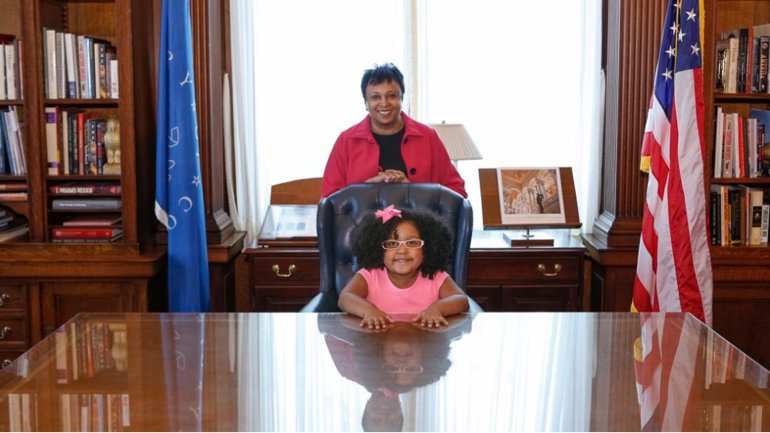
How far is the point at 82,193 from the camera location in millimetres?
3926

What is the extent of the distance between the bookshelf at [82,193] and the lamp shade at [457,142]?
132 cm

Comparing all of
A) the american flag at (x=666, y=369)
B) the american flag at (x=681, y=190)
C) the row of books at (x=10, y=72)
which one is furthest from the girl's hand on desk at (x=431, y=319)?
the row of books at (x=10, y=72)

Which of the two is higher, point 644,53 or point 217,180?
point 644,53

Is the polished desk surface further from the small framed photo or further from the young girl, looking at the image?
the small framed photo

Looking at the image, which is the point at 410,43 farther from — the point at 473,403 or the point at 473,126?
the point at 473,403

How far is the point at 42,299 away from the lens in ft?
12.8

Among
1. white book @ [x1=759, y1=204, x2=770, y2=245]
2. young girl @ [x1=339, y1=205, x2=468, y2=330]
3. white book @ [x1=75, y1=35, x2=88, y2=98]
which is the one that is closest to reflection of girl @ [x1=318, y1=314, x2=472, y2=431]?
young girl @ [x1=339, y1=205, x2=468, y2=330]

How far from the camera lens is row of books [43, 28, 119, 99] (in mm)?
3830

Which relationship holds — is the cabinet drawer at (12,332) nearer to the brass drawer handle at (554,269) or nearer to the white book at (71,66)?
the white book at (71,66)

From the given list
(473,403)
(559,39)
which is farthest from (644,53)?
(473,403)

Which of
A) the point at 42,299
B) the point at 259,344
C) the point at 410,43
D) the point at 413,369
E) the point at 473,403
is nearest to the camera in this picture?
the point at 473,403

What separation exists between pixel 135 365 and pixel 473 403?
2.52ft

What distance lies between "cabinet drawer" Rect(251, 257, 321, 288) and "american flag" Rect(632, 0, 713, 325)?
1431mm

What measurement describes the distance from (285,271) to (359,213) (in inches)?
32.0
